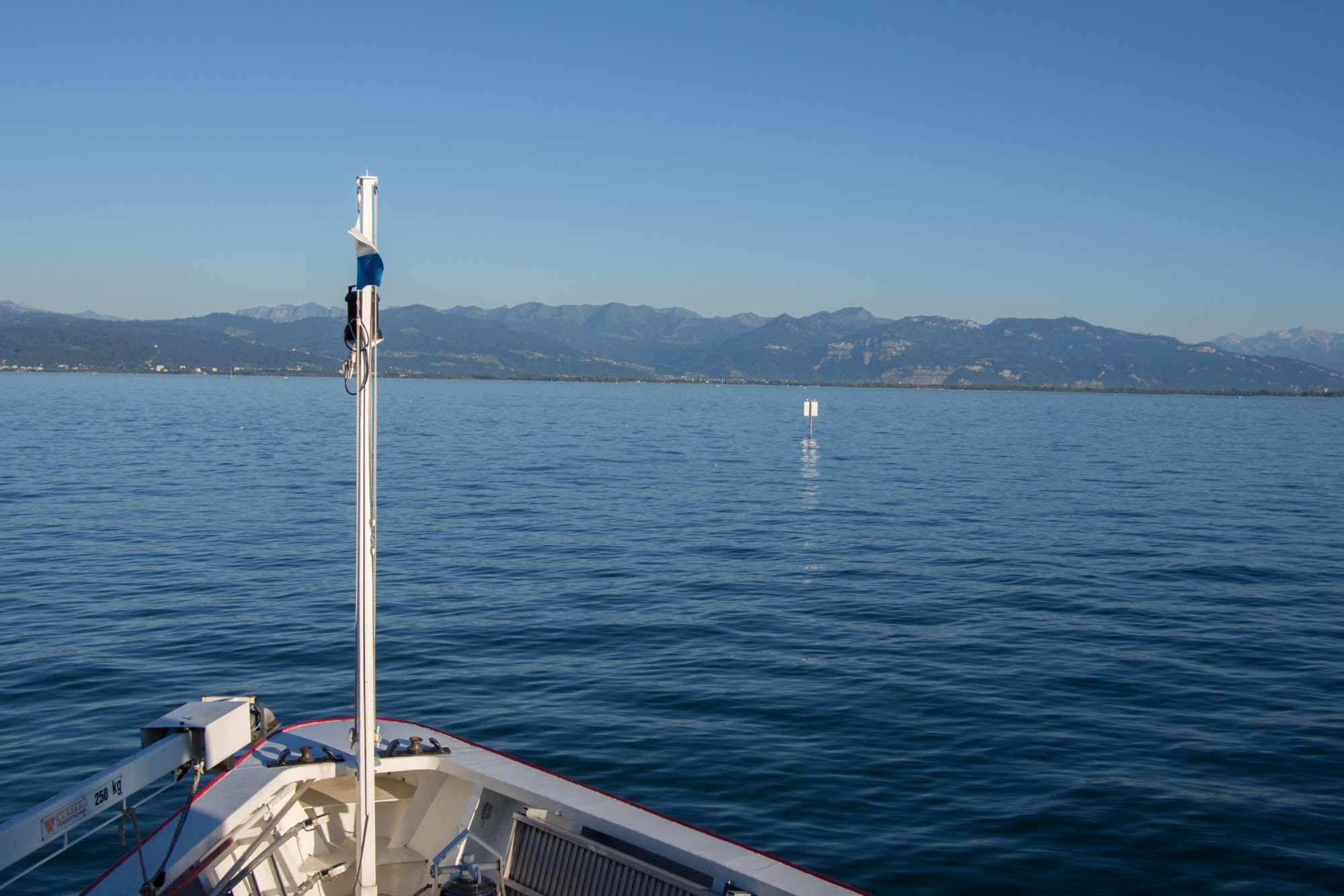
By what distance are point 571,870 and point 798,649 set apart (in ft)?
44.4

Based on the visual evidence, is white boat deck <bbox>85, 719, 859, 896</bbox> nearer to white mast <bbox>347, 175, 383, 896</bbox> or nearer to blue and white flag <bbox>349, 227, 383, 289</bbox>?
white mast <bbox>347, 175, 383, 896</bbox>

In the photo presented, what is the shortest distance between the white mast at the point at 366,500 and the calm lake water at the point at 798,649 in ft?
18.1

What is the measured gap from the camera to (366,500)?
820 centimetres

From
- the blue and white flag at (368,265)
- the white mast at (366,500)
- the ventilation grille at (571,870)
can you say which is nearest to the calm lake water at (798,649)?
the ventilation grille at (571,870)

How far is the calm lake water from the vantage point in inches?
530

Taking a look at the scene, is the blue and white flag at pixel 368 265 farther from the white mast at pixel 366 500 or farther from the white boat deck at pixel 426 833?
the white boat deck at pixel 426 833

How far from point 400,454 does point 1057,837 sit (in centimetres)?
6585

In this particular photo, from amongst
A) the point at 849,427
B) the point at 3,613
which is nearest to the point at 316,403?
the point at 849,427

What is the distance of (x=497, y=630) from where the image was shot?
2331 cm

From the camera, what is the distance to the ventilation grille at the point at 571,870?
329 inches

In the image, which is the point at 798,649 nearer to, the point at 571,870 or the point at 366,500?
the point at 571,870

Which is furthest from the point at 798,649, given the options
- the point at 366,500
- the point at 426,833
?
the point at 366,500

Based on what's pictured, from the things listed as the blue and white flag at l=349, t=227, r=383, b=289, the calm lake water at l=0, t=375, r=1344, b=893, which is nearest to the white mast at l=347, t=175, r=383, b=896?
the blue and white flag at l=349, t=227, r=383, b=289

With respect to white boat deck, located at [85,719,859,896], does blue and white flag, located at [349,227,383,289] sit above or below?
above
